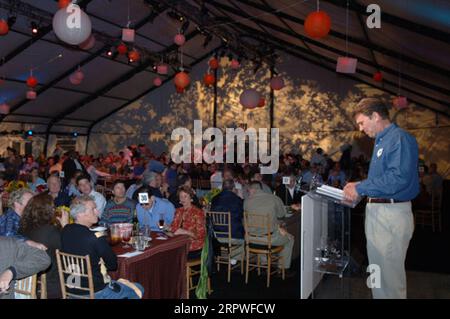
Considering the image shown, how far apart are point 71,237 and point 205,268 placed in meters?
1.64

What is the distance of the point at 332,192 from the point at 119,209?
9.58ft

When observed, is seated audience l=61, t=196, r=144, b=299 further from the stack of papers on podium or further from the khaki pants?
the khaki pants

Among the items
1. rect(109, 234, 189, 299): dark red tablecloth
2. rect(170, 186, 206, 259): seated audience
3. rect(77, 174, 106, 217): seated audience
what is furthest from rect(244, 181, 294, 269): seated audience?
rect(77, 174, 106, 217): seated audience

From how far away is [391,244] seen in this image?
2.34 metres

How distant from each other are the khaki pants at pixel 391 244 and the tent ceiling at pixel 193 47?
10.8ft

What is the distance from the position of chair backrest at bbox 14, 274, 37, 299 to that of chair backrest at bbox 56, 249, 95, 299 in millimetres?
232

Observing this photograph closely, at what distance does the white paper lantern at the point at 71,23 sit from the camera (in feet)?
16.9

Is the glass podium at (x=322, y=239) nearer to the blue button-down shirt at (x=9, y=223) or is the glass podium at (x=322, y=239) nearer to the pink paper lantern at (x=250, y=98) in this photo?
the blue button-down shirt at (x=9, y=223)

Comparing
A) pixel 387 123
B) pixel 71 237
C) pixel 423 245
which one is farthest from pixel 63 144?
pixel 387 123

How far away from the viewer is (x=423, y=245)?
6801 mm

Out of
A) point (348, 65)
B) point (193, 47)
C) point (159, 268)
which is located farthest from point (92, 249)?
point (193, 47)

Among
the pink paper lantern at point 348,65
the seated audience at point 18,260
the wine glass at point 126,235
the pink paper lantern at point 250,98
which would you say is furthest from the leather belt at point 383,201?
the pink paper lantern at point 250,98

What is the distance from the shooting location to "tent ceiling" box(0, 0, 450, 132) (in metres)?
6.64
